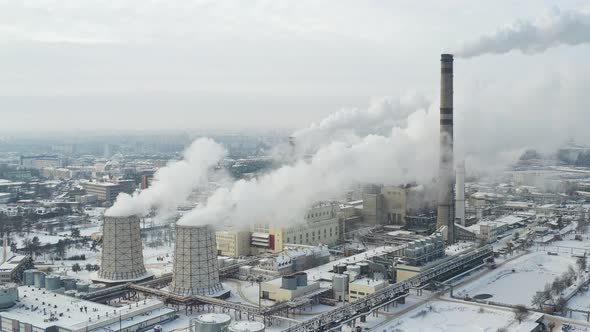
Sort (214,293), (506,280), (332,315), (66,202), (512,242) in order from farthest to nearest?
→ (66,202) < (512,242) < (506,280) < (214,293) < (332,315)

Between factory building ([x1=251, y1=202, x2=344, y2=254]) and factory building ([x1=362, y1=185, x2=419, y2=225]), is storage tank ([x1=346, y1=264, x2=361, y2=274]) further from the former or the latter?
factory building ([x1=362, y1=185, x2=419, y2=225])

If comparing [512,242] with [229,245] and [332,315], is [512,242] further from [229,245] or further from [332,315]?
[332,315]

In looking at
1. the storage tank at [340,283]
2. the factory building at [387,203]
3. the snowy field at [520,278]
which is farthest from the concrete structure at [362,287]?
the factory building at [387,203]

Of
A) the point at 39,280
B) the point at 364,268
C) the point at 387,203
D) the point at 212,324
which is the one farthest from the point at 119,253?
the point at 387,203

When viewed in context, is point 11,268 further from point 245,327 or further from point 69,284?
point 245,327

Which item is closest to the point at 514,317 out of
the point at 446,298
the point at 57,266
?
the point at 446,298

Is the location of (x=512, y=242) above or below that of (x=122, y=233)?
below

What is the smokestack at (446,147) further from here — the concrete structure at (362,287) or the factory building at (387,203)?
the concrete structure at (362,287)
